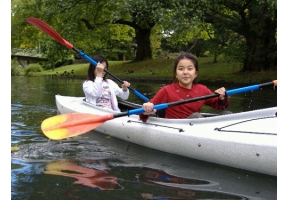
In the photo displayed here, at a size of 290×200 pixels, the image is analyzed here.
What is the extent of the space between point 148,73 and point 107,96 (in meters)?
12.4

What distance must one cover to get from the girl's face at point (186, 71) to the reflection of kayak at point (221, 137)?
435 millimetres

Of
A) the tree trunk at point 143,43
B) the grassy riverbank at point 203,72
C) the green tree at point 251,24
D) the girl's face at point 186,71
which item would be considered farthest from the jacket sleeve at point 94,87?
the tree trunk at point 143,43

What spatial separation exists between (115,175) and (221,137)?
947mm

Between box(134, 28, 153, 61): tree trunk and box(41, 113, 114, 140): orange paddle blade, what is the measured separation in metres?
16.7

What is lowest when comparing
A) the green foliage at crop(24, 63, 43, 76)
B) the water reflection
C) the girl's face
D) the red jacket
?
the water reflection

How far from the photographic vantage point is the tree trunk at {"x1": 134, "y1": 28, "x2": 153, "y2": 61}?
20.8 m

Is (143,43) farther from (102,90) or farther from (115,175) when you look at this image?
(115,175)

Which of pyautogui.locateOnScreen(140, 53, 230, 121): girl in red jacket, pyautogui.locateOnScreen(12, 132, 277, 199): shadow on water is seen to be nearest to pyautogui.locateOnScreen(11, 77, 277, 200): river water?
pyautogui.locateOnScreen(12, 132, 277, 199): shadow on water

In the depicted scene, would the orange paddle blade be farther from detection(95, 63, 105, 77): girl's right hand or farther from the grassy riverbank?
the grassy riverbank

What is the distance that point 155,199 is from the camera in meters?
2.72

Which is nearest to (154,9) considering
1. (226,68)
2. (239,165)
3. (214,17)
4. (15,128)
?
(214,17)

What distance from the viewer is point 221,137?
3373 millimetres
